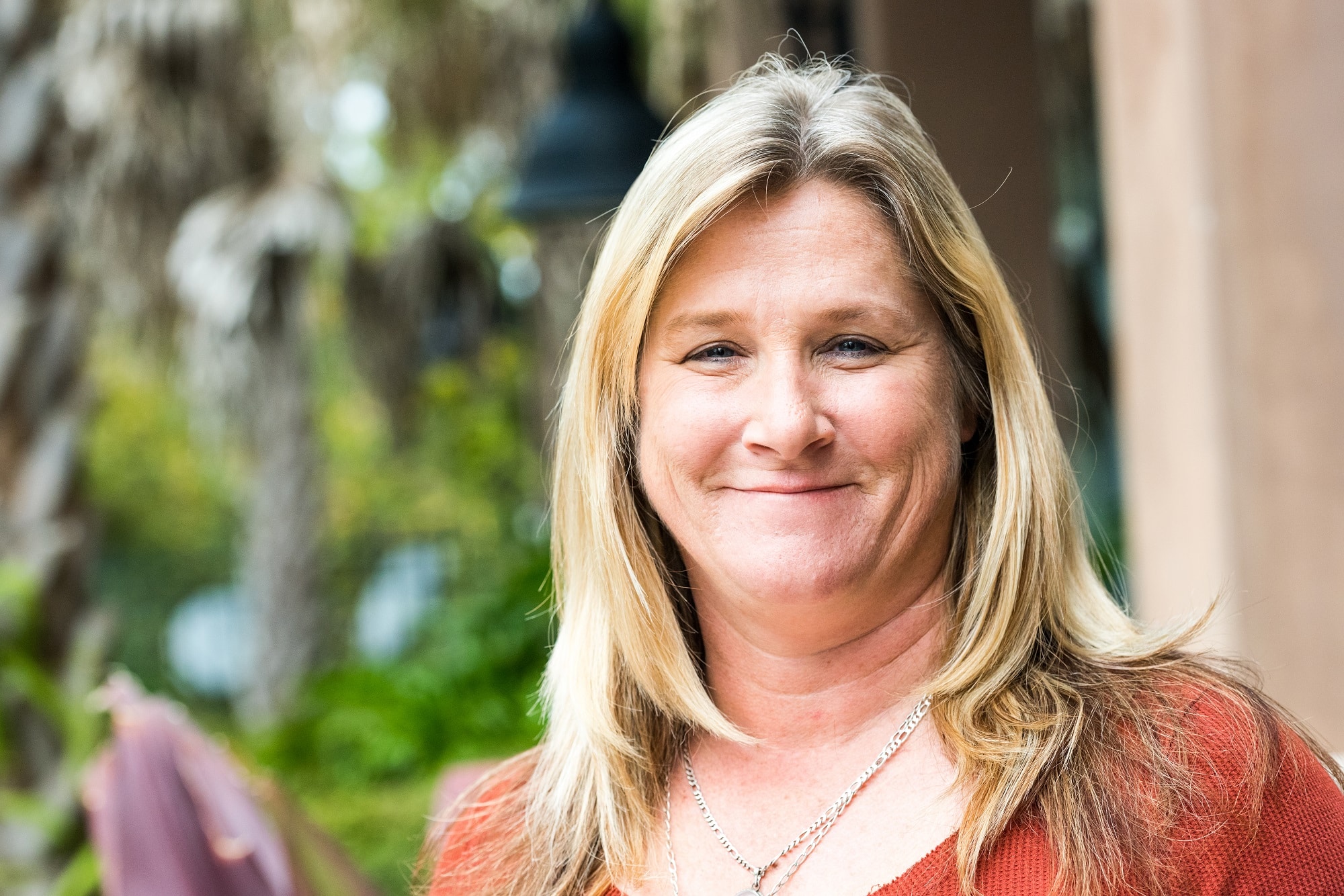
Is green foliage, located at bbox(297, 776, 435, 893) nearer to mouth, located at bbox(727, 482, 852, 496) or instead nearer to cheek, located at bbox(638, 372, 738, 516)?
cheek, located at bbox(638, 372, 738, 516)

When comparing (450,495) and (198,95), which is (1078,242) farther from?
(450,495)

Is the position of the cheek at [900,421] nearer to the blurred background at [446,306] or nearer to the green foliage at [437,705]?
the blurred background at [446,306]

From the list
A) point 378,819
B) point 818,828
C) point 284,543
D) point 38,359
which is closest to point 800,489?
point 818,828

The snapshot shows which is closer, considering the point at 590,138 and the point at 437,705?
the point at 590,138

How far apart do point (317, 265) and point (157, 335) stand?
1489mm

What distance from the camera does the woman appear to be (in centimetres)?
132

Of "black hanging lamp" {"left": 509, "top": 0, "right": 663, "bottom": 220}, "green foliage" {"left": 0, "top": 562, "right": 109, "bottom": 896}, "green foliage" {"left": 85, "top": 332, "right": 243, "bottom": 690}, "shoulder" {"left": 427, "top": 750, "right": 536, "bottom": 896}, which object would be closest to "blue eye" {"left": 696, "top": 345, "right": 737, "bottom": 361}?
"shoulder" {"left": 427, "top": 750, "right": 536, "bottom": 896}

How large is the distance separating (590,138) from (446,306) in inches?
236

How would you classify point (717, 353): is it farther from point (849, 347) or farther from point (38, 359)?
point (38, 359)

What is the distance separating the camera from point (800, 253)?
140 centimetres

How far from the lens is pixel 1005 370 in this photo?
1474 mm

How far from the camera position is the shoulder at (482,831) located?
1.69m

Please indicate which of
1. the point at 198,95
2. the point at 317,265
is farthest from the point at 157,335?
the point at 198,95

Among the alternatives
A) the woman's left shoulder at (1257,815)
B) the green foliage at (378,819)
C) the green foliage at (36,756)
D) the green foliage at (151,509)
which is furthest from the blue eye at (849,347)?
the green foliage at (151,509)
